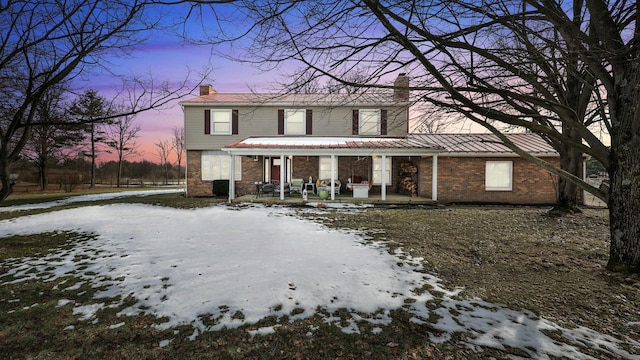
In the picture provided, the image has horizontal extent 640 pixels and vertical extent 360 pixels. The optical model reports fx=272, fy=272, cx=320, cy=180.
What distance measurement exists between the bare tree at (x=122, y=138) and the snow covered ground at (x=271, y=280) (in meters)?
28.0

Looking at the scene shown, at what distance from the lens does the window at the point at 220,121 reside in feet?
56.1

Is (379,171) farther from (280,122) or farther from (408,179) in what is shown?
(280,122)

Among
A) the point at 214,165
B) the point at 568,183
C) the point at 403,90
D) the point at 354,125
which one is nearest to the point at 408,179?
the point at 354,125

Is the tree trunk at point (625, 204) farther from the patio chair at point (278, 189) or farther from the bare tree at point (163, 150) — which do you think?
the bare tree at point (163, 150)

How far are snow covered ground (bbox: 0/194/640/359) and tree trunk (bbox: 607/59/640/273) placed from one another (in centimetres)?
235

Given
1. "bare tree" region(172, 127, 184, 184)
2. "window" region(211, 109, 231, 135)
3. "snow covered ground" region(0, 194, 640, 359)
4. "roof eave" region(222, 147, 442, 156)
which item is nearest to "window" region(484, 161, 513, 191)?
"roof eave" region(222, 147, 442, 156)

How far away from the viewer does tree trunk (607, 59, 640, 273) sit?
414 cm

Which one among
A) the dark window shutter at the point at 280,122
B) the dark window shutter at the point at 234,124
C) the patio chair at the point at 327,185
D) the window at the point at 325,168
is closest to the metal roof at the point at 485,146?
the patio chair at the point at 327,185

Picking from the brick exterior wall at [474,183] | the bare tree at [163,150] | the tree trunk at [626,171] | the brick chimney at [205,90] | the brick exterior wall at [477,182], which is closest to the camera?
the tree trunk at [626,171]

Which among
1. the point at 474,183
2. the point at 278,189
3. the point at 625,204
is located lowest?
the point at 278,189

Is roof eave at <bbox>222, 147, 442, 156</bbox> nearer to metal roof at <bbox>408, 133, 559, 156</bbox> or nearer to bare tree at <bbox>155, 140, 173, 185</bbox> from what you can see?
metal roof at <bbox>408, 133, 559, 156</bbox>

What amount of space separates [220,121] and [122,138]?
22965 mm

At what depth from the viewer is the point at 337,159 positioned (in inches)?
663

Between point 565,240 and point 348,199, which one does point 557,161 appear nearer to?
point 565,240
